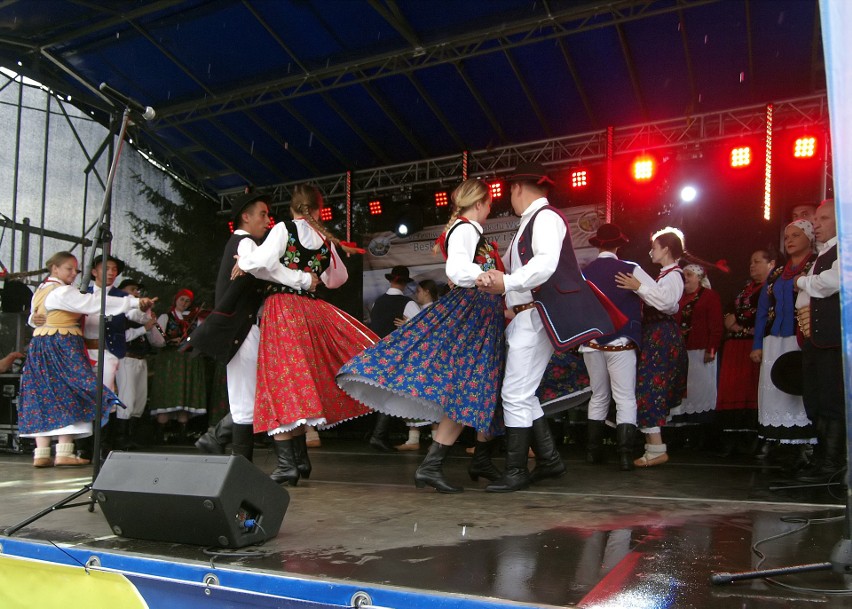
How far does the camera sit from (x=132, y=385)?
677cm

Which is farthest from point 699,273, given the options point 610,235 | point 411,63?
point 411,63

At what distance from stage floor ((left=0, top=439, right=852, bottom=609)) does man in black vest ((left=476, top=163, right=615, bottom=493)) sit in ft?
1.05

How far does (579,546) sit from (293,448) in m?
1.97

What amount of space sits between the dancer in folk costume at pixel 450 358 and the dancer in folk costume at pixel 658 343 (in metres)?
1.49

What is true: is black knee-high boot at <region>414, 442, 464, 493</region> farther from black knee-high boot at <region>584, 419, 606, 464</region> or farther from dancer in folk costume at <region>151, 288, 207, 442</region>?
dancer in folk costume at <region>151, 288, 207, 442</region>

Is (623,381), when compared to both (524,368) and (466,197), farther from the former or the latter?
(466,197)

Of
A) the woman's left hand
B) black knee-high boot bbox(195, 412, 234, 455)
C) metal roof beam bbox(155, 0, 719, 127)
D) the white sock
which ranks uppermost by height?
metal roof beam bbox(155, 0, 719, 127)

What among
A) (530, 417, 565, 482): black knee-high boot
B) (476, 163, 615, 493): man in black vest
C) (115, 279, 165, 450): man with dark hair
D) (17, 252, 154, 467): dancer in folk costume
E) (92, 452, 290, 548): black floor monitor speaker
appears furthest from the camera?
(115, 279, 165, 450): man with dark hair

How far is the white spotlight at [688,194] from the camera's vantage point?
7.46 m

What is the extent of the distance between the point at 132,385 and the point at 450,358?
4.35 m

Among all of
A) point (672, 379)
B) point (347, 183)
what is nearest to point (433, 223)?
point (347, 183)

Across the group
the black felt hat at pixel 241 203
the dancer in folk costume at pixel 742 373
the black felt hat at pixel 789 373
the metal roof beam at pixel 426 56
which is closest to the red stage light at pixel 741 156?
the dancer in folk costume at pixel 742 373

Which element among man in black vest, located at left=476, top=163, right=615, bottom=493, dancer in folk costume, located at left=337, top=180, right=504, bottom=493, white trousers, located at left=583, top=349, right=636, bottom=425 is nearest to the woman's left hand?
white trousers, located at left=583, top=349, right=636, bottom=425

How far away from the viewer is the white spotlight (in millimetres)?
7465
